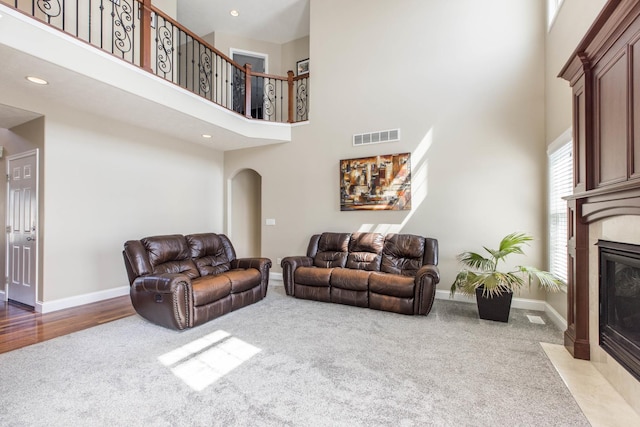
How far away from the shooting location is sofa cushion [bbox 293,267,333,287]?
14.1 feet

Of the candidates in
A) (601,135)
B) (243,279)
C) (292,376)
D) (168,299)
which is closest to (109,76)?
(168,299)

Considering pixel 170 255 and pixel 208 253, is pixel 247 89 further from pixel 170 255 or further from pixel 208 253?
pixel 170 255

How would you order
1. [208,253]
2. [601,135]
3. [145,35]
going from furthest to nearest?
[208,253] → [145,35] → [601,135]

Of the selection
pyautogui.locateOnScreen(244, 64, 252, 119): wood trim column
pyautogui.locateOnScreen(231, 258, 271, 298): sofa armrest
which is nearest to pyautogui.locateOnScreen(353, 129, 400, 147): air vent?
pyautogui.locateOnScreen(244, 64, 252, 119): wood trim column

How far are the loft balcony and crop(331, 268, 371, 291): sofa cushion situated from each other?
2851 millimetres

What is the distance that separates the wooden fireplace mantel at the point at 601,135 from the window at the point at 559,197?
31.6 inches

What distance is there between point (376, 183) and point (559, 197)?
92.5 inches

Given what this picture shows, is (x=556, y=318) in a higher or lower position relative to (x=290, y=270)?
lower

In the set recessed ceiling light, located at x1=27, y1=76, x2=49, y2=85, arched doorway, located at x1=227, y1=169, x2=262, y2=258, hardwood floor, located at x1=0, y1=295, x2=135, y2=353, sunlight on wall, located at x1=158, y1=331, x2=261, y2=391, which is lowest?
hardwood floor, located at x1=0, y1=295, x2=135, y2=353

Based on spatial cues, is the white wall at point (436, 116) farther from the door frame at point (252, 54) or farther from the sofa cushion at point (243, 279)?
the door frame at point (252, 54)

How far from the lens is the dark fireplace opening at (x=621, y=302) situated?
1.91 metres

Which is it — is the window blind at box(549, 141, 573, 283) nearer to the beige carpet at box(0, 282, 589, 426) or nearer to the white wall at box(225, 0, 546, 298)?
the white wall at box(225, 0, 546, 298)

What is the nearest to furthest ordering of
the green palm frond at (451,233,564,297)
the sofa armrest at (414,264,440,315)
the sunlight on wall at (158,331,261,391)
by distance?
the sunlight on wall at (158,331,261,391) → the green palm frond at (451,233,564,297) → the sofa armrest at (414,264,440,315)

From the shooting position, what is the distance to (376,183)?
16.3 feet
